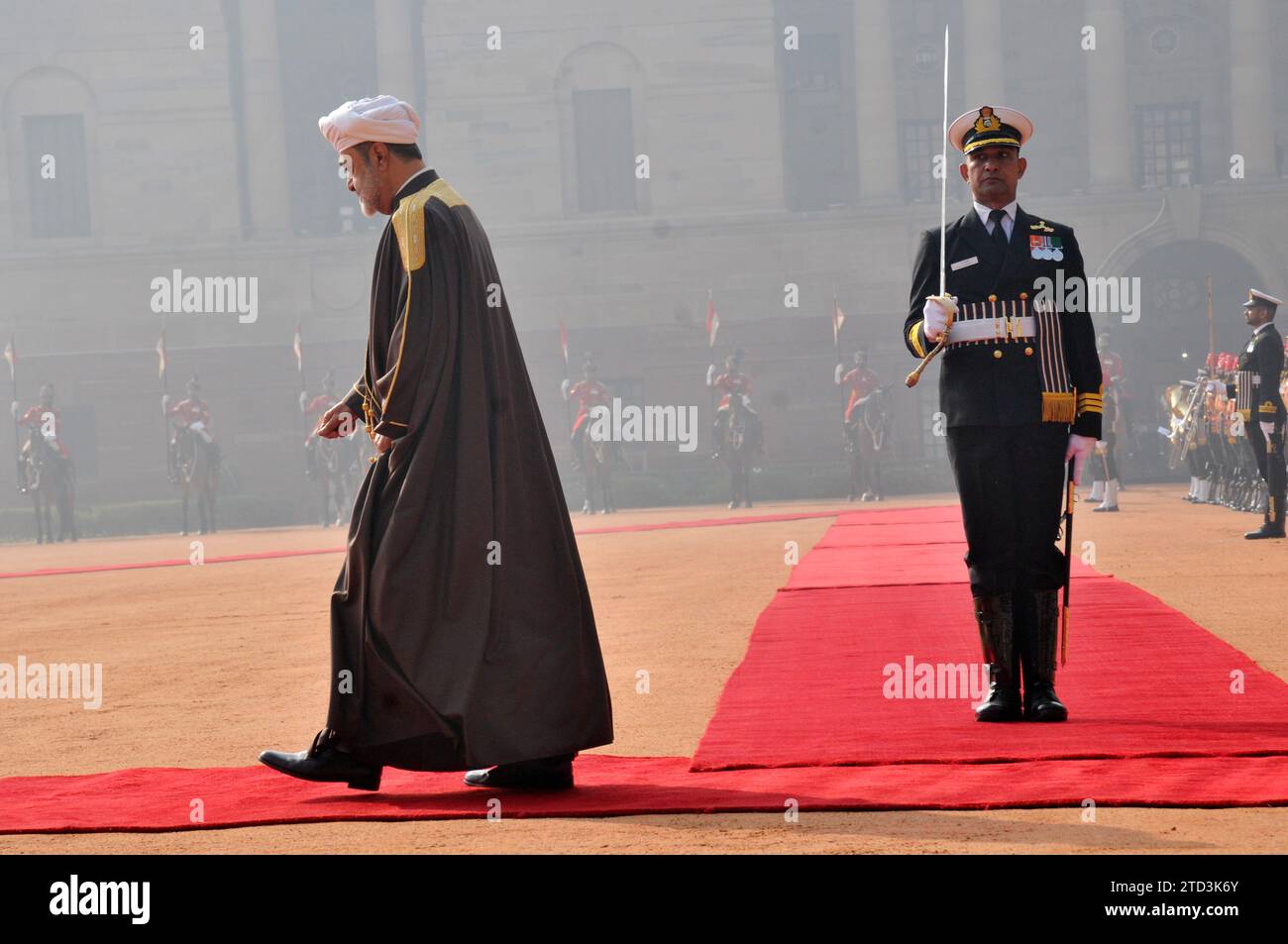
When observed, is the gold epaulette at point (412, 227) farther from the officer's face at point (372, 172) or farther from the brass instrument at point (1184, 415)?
the brass instrument at point (1184, 415)

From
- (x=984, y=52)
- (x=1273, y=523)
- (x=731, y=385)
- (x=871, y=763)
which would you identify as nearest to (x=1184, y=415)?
(x=731, y=385)

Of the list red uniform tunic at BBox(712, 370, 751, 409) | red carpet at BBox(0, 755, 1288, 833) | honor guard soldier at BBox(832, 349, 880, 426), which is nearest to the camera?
red carpet at BBox(0, 755, 1288, 833)

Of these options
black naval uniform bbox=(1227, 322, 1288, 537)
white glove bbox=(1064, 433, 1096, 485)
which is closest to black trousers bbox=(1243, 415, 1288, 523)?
black naval uniform bbox=(1227, 322, 1288, 537)

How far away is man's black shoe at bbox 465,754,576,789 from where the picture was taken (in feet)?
17.0

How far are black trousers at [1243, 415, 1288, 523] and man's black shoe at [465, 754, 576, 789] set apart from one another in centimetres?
1124

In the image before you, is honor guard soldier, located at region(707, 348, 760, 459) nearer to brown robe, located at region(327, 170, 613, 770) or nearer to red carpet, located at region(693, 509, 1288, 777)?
red carpet, located at region(693, 509, 1288, 777)

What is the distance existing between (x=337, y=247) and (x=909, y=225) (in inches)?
497

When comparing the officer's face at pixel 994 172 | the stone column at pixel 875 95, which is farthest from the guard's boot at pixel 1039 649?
the stone column at pixel 875 95

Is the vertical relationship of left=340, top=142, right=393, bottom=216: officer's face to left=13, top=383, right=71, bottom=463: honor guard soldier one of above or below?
above

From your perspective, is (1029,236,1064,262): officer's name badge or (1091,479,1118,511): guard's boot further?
(1091,479,1118,511): guard's boot

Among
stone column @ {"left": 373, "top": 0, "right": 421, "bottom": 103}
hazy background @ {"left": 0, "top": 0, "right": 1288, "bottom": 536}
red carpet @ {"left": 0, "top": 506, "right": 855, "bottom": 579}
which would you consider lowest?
red carpet @ {"left": 0, "top": 506, "right": 855, "bottom": 579}

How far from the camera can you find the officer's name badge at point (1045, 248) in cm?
620

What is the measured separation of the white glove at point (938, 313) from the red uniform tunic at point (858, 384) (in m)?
22.6

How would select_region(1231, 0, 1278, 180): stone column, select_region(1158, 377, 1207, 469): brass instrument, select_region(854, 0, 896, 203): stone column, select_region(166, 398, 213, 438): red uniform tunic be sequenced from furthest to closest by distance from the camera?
select_region(854, 0, 896, 203): stone column < select_region(1231, 0, 1278, 180): stone column < select_region(166, 398, 213, 438): red uniform tunic < select_region(1158, 377, 1207, 469): brass instrument
